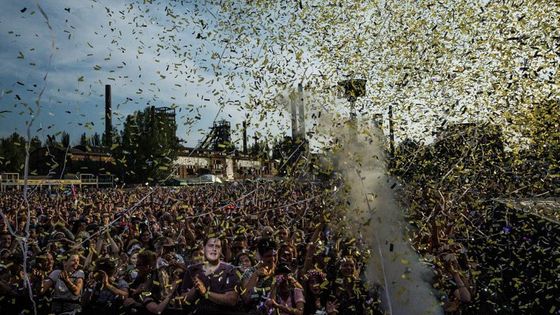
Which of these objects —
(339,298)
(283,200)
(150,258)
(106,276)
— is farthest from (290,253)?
(283,200)

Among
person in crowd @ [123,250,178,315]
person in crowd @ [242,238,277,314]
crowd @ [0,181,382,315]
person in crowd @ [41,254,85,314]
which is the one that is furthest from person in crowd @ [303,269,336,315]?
person in crowd @ [41,254,85,314]

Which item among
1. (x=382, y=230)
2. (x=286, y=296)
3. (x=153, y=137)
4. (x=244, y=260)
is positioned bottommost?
(x=286, y=296)

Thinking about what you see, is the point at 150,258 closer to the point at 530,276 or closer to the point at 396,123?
the point at 396,123

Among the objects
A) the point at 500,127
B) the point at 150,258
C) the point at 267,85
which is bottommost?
the point at 150,258

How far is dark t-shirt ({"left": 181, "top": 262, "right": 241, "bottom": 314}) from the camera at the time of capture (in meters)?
5.39

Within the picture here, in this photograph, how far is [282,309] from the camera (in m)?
5.23

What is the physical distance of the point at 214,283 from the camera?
5.57m

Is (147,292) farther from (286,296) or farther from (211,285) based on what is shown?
(286,296)

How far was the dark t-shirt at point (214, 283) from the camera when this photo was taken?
17.7ft

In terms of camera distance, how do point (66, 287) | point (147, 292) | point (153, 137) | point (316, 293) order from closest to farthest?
1. point (316, 293)
2. point (147, 292)
3. point (66, 287)
4. point (153, 137)

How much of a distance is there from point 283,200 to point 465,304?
6836 mm

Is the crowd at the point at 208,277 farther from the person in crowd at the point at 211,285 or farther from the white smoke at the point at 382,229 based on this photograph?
the white smoke at the point at 382,229

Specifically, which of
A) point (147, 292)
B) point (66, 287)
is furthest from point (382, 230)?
point (66, 287)

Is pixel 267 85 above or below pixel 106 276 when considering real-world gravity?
above
